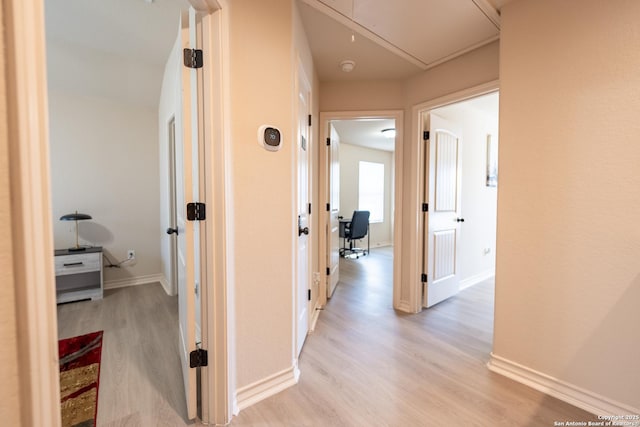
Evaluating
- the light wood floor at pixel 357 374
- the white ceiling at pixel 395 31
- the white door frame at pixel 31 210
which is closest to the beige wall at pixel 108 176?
the light wood floor at pixel 357 374

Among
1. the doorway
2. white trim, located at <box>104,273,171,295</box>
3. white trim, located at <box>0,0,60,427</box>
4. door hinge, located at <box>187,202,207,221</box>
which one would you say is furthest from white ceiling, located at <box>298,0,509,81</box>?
white trim, located at <box>104,273,171,295</box>

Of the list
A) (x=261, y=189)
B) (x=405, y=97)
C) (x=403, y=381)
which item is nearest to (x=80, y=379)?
(x=261, y=189)

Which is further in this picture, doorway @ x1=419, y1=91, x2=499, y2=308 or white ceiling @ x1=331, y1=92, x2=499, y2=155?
white ceiling @ x1=331, y1=92, x2=499, y2=155

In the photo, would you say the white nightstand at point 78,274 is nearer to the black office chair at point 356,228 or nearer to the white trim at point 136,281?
the white trim at point 136,281

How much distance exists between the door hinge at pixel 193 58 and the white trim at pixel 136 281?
2.77 m

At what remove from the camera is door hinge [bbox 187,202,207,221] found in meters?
1.30

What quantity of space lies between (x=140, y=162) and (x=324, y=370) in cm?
335

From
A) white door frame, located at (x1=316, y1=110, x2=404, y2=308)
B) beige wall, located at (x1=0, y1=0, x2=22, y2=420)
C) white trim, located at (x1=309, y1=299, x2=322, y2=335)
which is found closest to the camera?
beige wall, located at (x1=0, y1=0, x2=22, y2=420)

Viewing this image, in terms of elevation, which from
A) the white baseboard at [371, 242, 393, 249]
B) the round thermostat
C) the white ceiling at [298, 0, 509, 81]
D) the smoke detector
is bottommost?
the white baseboard at [371, 242, 393, 249]

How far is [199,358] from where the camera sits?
1.34 m

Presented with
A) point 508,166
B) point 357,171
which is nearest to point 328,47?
point 508,166

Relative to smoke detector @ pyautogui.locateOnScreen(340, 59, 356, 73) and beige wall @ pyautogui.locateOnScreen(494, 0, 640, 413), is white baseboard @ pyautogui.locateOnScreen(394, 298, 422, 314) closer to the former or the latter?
beige wall @ pyautogui.locateOnScreen(494, 0, 640, 413)

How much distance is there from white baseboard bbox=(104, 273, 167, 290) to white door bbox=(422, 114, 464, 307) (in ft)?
10.9

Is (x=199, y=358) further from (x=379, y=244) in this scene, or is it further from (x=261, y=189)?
Answer: (x=379, y=244)
